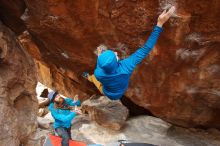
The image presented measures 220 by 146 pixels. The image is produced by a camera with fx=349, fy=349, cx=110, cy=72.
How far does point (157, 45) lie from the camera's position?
17.3 ft

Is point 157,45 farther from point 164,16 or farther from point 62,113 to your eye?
point 62,113

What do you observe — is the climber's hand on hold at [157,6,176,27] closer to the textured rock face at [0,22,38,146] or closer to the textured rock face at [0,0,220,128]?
the textured rock face at [0,0,220,128]

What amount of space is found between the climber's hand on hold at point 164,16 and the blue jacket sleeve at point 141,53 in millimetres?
159

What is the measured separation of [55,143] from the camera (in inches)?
258

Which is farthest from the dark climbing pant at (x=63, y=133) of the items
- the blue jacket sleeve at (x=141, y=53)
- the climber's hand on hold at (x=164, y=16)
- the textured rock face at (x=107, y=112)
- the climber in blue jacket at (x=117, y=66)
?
the climber's hand on hold at (x=164, y=16)

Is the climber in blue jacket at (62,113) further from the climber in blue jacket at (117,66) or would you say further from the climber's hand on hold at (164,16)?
the climber's hand on hold at (164,16)

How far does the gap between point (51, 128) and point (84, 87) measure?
4.67 feet

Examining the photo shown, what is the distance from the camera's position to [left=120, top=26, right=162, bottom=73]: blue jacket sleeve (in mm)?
3549

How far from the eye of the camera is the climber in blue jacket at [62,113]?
5586mm

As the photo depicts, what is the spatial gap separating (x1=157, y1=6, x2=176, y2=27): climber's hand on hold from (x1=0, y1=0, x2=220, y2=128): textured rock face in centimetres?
16

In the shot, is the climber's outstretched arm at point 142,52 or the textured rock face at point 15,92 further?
the textured rock face at point 15,92

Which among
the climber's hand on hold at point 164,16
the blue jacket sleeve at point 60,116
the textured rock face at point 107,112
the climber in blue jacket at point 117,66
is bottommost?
the textured rock face at point 107,112

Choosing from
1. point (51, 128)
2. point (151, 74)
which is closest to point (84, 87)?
point (51, 128)

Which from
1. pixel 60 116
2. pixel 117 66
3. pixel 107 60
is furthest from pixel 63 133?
pixel 107 60
